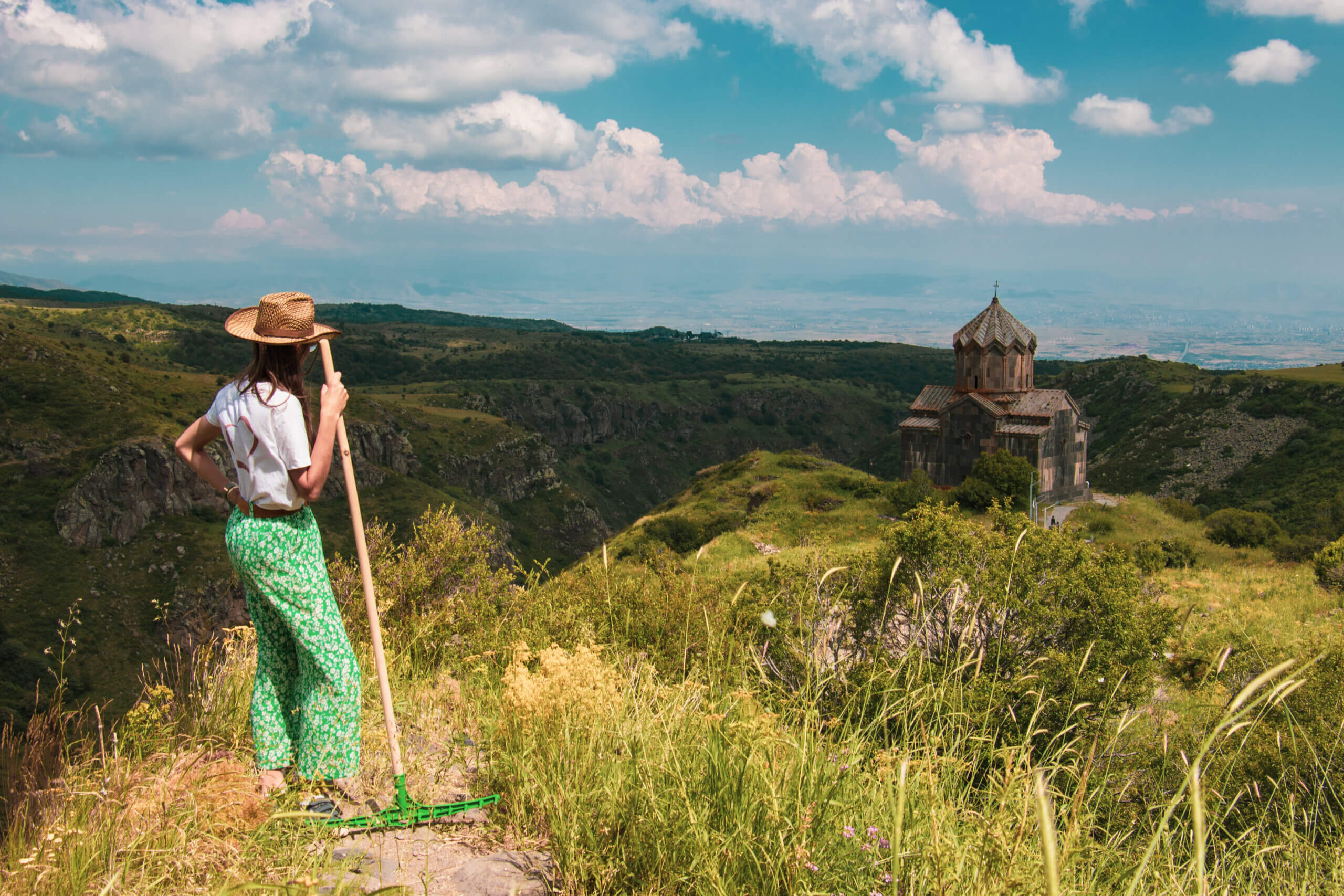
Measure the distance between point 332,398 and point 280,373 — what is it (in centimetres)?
A: 31

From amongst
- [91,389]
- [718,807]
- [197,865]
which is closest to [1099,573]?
[718,807]

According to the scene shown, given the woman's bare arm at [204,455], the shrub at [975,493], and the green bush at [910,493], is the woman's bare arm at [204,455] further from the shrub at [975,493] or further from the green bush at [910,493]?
the shrub at [975,493]

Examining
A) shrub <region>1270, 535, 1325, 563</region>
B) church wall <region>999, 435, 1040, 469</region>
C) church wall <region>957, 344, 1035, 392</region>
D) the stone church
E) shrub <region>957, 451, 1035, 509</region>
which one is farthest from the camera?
church wall <region>957, 344, 1035, 392</region>

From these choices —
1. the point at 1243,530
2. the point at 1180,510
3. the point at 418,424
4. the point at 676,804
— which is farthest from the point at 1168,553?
the point at 418,424

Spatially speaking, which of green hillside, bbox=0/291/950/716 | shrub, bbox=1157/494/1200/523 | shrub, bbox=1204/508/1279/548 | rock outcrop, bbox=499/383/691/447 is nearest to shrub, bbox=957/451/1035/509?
shrub, bbox=1204/508/1279/548

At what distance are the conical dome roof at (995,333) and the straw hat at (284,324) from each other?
3137 cm

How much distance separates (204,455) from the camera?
3.58m

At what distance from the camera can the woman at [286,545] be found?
3273mm

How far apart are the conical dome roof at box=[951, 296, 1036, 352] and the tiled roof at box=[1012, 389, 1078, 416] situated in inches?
75.4

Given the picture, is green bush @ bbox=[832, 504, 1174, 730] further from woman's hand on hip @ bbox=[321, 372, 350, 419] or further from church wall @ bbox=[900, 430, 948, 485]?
church wall @ bbox=[900, 430, 948, 485]

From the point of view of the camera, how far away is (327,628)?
3404 millimetres

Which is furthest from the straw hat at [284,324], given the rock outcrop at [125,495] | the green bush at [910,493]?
the rock outcrop at [125,495]

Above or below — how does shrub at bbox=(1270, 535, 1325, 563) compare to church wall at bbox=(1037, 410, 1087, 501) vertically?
below

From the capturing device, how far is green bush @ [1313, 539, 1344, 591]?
16234 millimetres
